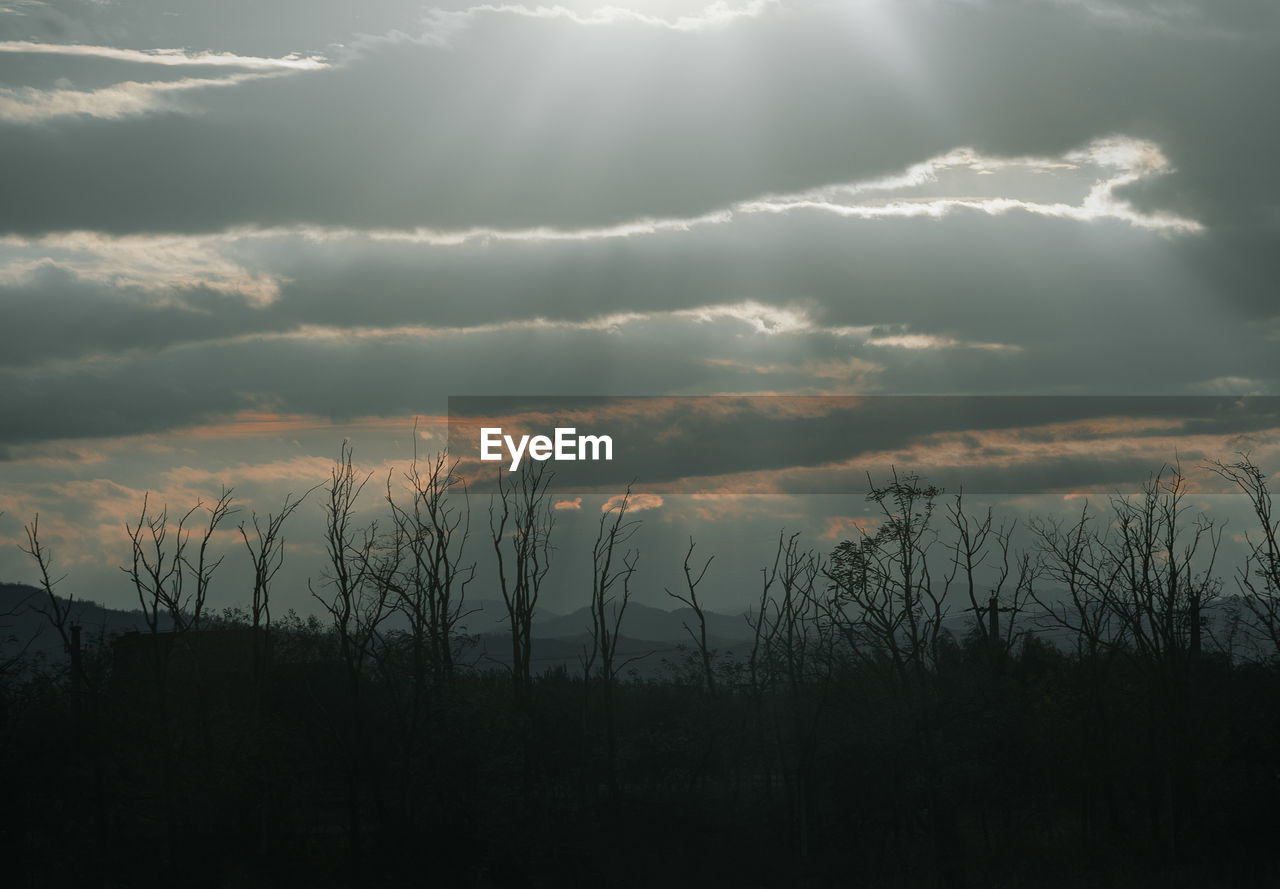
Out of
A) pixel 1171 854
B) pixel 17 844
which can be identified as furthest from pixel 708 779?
pixel 17 844

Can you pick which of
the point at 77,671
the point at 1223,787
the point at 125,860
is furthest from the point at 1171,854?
the point at 77,671

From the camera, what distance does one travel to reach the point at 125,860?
1357 inches

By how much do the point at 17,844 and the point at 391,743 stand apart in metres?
11.8

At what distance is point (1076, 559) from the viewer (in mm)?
43375

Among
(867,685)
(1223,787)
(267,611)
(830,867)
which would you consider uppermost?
(267,611)

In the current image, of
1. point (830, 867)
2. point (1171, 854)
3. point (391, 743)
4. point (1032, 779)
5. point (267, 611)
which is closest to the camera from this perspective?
point (1171, 854)

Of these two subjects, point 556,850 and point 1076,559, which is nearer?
point 556,850

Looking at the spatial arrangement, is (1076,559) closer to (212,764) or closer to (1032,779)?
(1032,779)

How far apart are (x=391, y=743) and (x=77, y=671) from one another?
12.3 m

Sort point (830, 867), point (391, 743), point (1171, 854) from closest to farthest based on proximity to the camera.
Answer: point (1171, 854) < point (830, 867) < point (391, 743)

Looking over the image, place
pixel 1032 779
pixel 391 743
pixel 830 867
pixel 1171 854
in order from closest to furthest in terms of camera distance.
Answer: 1. pixel 1171 854
2. pixel 830 867
3. pixel 1032 779
4. pixel 391 743

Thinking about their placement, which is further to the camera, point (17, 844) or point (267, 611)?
point (267, 611)

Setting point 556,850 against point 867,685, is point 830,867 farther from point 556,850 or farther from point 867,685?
point 556,850

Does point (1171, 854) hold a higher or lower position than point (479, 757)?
lower
